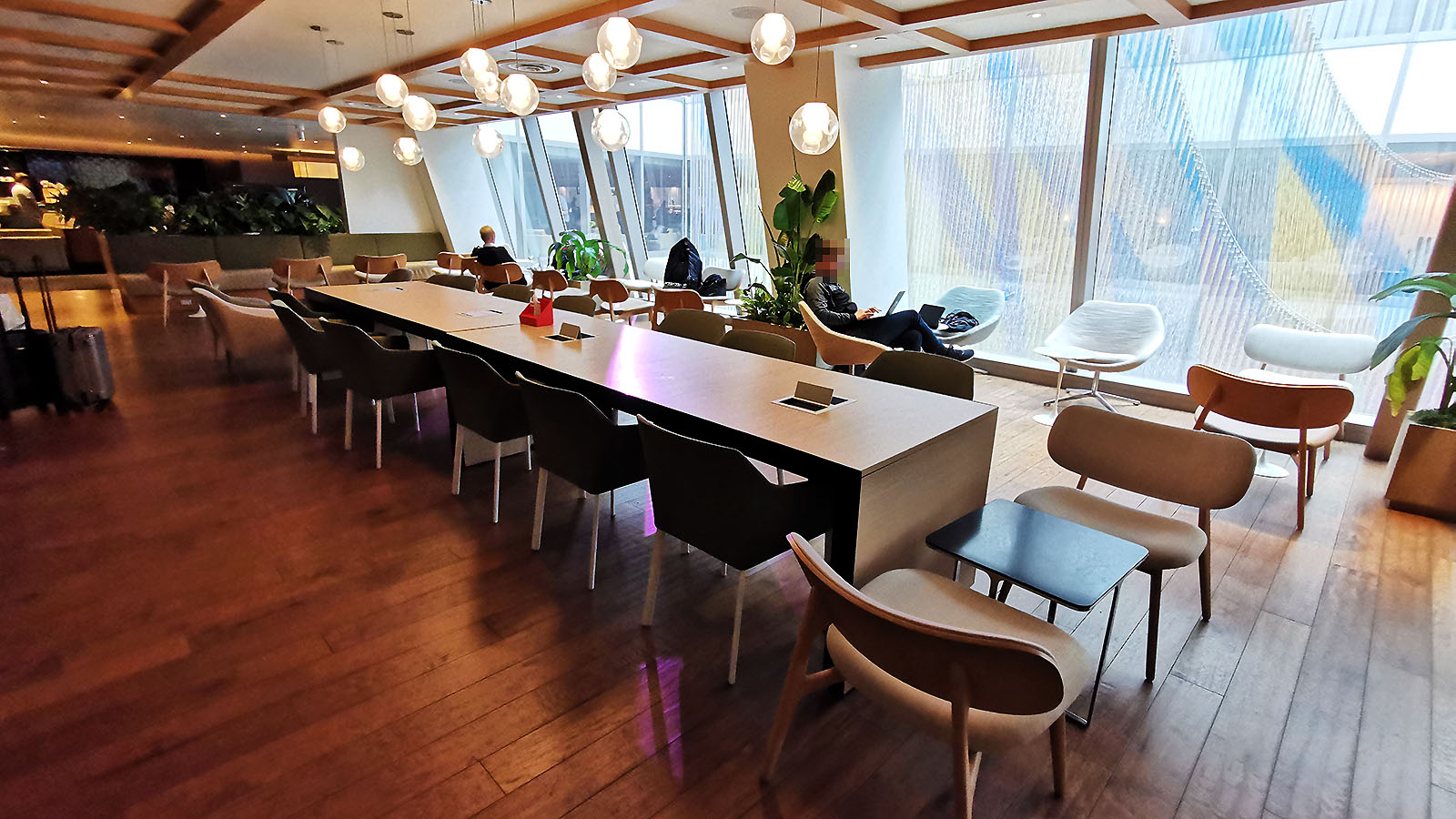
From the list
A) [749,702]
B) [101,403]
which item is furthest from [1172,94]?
[101,403]

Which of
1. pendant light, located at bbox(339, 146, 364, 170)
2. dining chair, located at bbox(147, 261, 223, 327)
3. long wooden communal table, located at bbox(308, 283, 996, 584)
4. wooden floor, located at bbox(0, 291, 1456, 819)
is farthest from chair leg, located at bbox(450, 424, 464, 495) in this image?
dining chair, located at bbox(147, 261, 223, 327)

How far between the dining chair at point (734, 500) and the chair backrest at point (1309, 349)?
4019 mm

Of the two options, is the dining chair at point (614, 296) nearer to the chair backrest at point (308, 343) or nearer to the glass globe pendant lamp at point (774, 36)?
the chair backrest at point (308, 343)

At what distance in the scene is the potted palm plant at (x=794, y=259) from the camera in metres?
5.45

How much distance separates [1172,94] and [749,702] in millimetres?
5239

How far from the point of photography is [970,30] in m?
5.10

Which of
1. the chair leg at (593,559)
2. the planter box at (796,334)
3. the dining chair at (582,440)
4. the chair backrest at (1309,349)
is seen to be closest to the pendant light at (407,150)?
the planter box at (796,334)

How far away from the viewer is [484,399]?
2.81 m

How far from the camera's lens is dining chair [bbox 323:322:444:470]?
132 inches

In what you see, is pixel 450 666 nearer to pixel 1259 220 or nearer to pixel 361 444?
pixel 361 444

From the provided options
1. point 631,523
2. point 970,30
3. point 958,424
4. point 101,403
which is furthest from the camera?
point 970,30

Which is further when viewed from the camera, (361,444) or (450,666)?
(361,444)

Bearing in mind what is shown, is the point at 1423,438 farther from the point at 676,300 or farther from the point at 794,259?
the point at 676,300

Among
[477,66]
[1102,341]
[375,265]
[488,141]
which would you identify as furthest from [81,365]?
[1102,341]
